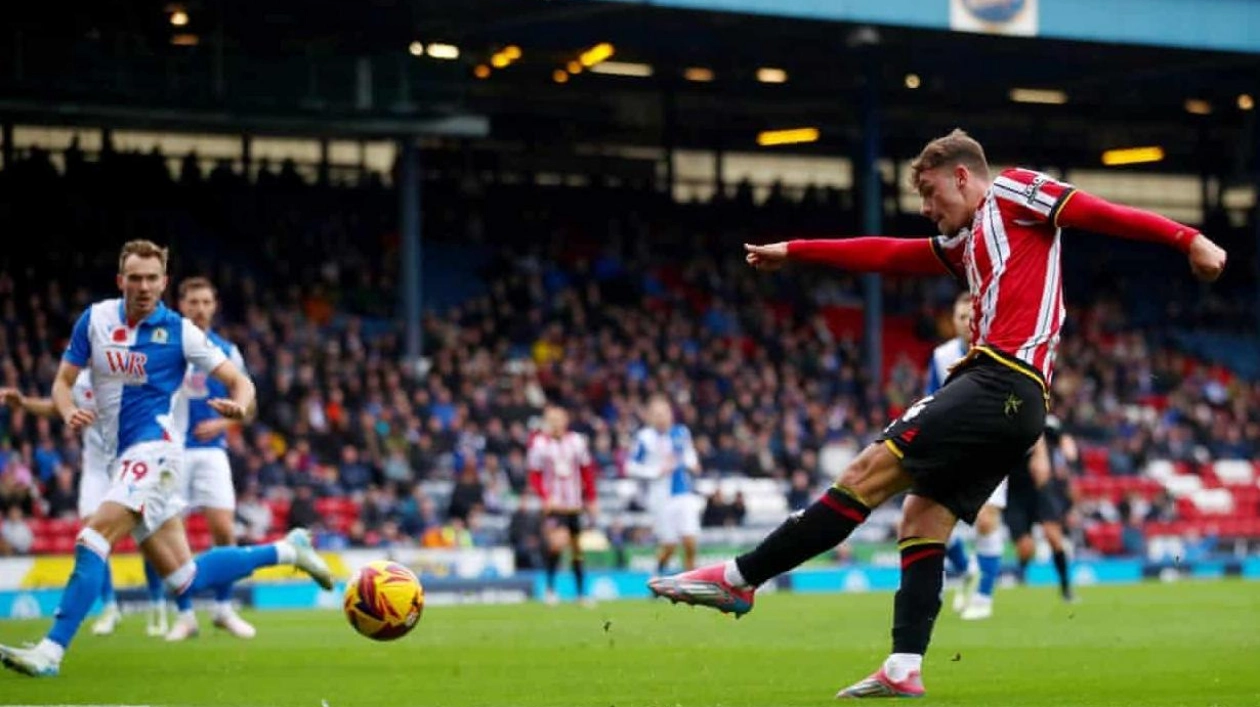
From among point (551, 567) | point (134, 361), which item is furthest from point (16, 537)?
point (134, 361)

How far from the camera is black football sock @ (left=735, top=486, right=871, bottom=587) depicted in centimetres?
912

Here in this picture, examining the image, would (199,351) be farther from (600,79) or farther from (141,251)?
(600,79)

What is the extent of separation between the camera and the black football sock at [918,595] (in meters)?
9.12

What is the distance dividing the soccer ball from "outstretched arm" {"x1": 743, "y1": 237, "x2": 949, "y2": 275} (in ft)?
8.69

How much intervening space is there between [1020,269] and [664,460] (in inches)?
684

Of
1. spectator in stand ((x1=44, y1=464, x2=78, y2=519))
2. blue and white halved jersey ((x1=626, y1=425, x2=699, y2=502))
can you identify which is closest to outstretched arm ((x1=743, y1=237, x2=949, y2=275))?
blue and white halved jersey ((x1=626, y1=425, x2=699, y2=502))

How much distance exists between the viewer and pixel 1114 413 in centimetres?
4062

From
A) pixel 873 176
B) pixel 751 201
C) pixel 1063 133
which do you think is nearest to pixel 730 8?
pixel 873 176

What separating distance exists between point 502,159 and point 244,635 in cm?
2779

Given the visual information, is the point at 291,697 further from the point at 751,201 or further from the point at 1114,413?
the point at 751,201

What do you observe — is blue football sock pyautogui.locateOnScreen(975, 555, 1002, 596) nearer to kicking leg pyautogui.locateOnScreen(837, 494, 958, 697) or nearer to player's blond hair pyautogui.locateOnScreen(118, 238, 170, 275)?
player's blond hair pyautogui.locateOnScreen(118, 238, 170, 275)

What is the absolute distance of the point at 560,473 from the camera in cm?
2414

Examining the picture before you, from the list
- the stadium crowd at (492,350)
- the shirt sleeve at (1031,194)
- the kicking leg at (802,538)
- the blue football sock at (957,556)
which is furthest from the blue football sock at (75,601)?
the stadium crowd at (492,350)

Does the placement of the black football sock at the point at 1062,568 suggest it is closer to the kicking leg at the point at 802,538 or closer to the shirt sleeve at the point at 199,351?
the shirt sleeve at the point at 199,351
